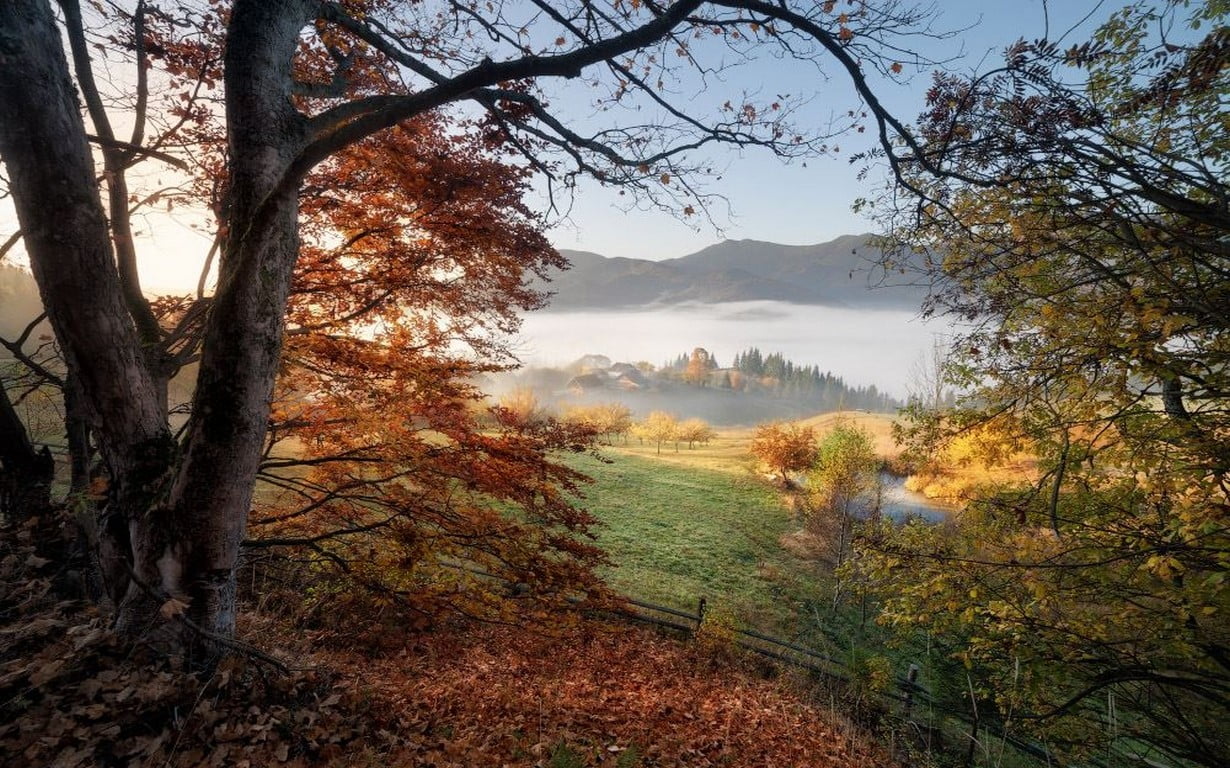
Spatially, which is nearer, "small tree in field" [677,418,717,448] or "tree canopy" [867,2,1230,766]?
"tree canopy" [867,2,1230,766]

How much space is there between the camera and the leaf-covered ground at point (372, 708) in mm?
2641

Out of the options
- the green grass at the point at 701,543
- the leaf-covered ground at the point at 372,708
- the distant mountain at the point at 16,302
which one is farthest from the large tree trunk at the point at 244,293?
the distant mountain at the point at 16,302

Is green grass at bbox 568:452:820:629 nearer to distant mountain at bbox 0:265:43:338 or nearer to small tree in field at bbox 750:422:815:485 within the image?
small tree in field at bbox 750:422:815:485

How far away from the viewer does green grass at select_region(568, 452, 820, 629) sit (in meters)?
16.0

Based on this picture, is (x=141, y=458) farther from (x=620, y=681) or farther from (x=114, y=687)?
(x=620, y=681)

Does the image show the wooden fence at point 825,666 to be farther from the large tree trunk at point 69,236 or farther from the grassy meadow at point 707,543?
the large tree trunk at point 69,236

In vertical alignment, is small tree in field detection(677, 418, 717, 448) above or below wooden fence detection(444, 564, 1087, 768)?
below

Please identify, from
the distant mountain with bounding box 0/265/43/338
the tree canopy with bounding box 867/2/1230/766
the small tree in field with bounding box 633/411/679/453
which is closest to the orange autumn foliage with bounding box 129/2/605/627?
the tree canopy with bounding box 867/2/1230/766

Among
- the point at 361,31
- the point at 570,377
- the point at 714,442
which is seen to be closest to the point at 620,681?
the point at 361,31

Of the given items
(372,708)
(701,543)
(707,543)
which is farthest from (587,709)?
(707,543)

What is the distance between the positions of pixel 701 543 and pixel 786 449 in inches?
422

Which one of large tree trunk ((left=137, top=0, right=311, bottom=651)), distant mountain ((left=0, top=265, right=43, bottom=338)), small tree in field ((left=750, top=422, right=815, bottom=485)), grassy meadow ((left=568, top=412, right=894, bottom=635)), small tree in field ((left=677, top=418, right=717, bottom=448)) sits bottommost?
small tree in field ((left=677, top=418, right=717, bottom=448))

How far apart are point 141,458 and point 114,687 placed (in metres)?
1.36

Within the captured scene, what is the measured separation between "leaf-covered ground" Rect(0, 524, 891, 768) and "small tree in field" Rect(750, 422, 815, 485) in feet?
66.5
